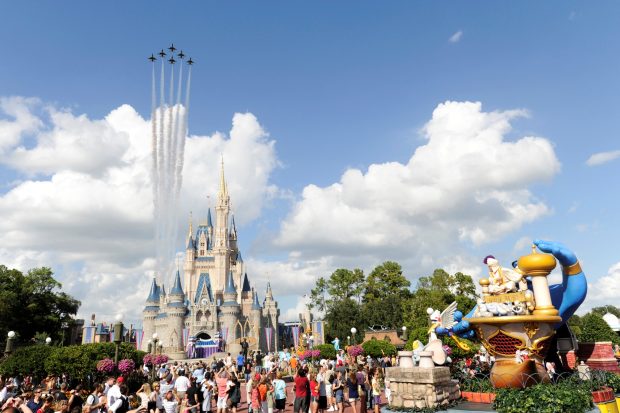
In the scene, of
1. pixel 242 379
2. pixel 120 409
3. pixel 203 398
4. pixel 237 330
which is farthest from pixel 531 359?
pixel 237 330

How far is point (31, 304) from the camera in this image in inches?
2020

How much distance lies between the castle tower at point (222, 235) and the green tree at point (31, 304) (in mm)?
38183

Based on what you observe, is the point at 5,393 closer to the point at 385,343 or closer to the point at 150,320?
the point at 385,343

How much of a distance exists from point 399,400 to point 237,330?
7504cm

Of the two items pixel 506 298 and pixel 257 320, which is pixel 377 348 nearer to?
pixel 506 298

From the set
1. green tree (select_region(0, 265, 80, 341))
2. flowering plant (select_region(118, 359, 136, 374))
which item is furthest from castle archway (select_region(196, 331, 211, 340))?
flowering plant (select_region(118, 359, 136, 374))

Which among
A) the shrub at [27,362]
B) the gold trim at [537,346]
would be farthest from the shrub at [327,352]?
the gold trim at [537,346]

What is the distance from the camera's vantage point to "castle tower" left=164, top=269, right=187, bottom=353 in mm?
77562

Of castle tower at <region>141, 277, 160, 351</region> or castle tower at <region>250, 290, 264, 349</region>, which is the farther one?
castle tower at <region>250, 290, 264, 349</region>

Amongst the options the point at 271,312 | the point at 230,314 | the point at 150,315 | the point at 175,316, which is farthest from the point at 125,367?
the point at 271,312

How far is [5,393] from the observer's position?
12766mm

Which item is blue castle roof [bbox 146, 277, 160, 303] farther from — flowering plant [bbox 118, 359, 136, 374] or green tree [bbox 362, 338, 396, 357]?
flowering plant [bbox 118, 359, 136, 374]

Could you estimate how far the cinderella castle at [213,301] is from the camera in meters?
79.4

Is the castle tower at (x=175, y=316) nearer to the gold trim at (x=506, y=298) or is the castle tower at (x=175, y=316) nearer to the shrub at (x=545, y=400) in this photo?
the gold trim at (x=506, y=298)
